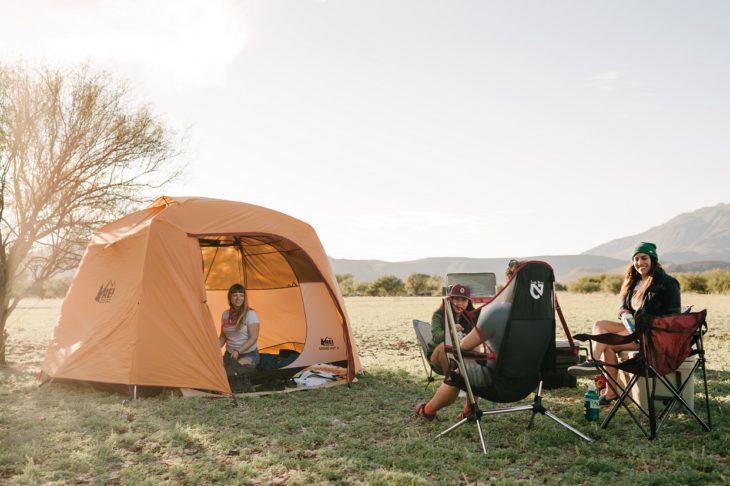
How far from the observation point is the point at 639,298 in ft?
18.7

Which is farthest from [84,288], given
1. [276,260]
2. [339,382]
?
[339,382]

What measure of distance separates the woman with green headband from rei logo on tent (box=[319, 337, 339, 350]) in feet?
11.7

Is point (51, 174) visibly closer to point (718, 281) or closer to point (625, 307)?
point (625, 307)

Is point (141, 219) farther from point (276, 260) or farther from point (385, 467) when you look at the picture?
point (385, 467)

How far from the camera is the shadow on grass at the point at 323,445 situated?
4051mm

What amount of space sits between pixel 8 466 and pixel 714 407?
6096 mm

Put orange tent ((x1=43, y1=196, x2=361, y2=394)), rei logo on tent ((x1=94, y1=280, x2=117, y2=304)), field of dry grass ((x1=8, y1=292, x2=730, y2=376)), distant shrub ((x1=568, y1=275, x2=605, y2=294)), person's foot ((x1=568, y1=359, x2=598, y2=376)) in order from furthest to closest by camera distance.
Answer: distant shrub ((x1=568, y1=275, x2=605, y2=294)) < field of dry grass ((x1=8, y1=292, x2=730, y2=376)) < rei logo on tent ((x1=94, y1=280, x2=117, y2=304)) < orange tent ((x1=43, y1=196, x2=361, y2=394)) < person's foot ((x1=568, y1=359, x2=598, y2=376))

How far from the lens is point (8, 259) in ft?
32.4

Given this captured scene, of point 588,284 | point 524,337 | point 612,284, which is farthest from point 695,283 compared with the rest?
point 524,337

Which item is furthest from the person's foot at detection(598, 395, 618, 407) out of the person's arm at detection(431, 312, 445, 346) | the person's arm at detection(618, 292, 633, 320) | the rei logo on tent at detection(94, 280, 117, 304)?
the rei logo on tent at detection(94, 280, 117, 304)

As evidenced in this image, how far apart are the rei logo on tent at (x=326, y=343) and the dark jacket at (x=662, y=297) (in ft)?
14.2

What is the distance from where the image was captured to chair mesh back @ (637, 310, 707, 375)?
15.4ft

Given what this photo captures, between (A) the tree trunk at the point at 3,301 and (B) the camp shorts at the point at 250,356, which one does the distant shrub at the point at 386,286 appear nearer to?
(A) the tree trunk at the point at 3,301

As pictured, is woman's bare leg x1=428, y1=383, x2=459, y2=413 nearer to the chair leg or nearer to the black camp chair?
the chair leg
